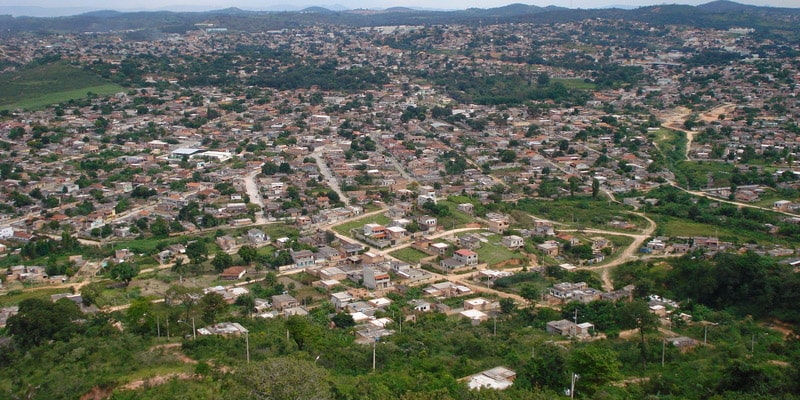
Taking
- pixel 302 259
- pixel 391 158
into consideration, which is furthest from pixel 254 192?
pixel 302 259

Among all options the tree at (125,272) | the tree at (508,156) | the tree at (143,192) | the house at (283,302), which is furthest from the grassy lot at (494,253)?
the tree at (143,192)

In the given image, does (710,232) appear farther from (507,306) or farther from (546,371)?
(546,371)

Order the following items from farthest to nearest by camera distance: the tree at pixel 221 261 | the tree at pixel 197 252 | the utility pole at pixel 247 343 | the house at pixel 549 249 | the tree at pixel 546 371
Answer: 1. the house at pixel 549 249
2. the tree at pixel 197 252
3. the tree at pixel 221 261
4. the utility pole at pixel 247 343
5. the tree at pixel 546 371

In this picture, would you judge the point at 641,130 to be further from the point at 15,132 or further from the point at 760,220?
the point at 15,132

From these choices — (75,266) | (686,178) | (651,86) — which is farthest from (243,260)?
(651,86)

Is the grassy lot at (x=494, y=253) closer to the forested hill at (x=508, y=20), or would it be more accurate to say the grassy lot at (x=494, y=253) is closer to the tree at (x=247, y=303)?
the tree at (x=247, y=303)

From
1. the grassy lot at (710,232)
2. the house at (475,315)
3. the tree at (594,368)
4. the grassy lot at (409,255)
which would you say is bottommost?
the grassy lot at (409,255)

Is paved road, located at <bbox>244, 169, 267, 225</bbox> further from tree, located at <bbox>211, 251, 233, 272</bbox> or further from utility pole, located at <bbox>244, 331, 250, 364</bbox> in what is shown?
utility pole, located at <bbox>244, 331, 250, 364</bbox>
